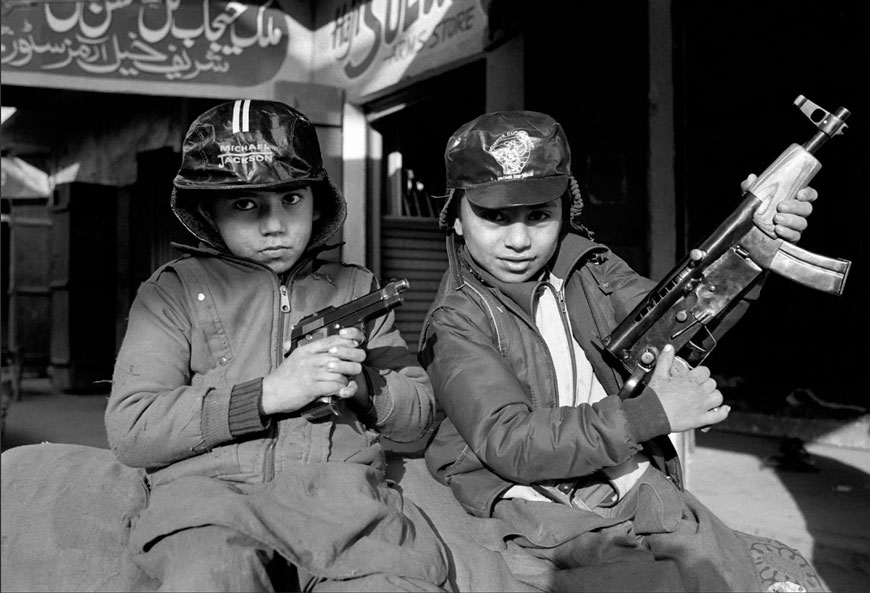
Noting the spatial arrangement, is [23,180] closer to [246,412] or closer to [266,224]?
[266,224]

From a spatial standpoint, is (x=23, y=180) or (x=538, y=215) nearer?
(x=538, y=215)

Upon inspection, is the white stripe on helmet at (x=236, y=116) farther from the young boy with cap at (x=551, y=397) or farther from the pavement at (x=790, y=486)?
the pavement at (x=790, y=486)

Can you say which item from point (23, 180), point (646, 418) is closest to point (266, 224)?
point (646, 418)

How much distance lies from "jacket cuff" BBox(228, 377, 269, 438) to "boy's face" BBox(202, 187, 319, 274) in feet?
1.14

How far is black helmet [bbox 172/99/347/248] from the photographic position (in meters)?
1.82

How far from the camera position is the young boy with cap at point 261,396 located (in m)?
1.49

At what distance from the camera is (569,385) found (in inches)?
75.0

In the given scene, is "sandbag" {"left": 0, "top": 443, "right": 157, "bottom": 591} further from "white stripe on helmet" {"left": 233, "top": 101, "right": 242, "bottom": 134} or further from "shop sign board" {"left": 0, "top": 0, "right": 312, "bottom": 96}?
"shop sign board" {"left": 0, "top": 0, "right": 312, "bottom": 96}

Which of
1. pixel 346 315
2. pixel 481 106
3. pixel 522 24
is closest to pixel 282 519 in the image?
pixel 346 315

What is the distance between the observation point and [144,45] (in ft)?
19.5

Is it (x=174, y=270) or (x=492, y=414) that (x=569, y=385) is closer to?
(x=492, y=414)

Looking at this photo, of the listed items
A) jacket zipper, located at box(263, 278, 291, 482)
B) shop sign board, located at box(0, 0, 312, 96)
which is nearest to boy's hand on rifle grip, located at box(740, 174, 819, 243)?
jacket zipper, located at box(263, 278, 291, 482)

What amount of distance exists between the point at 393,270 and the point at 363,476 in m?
5.22

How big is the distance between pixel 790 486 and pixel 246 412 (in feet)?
12.0
